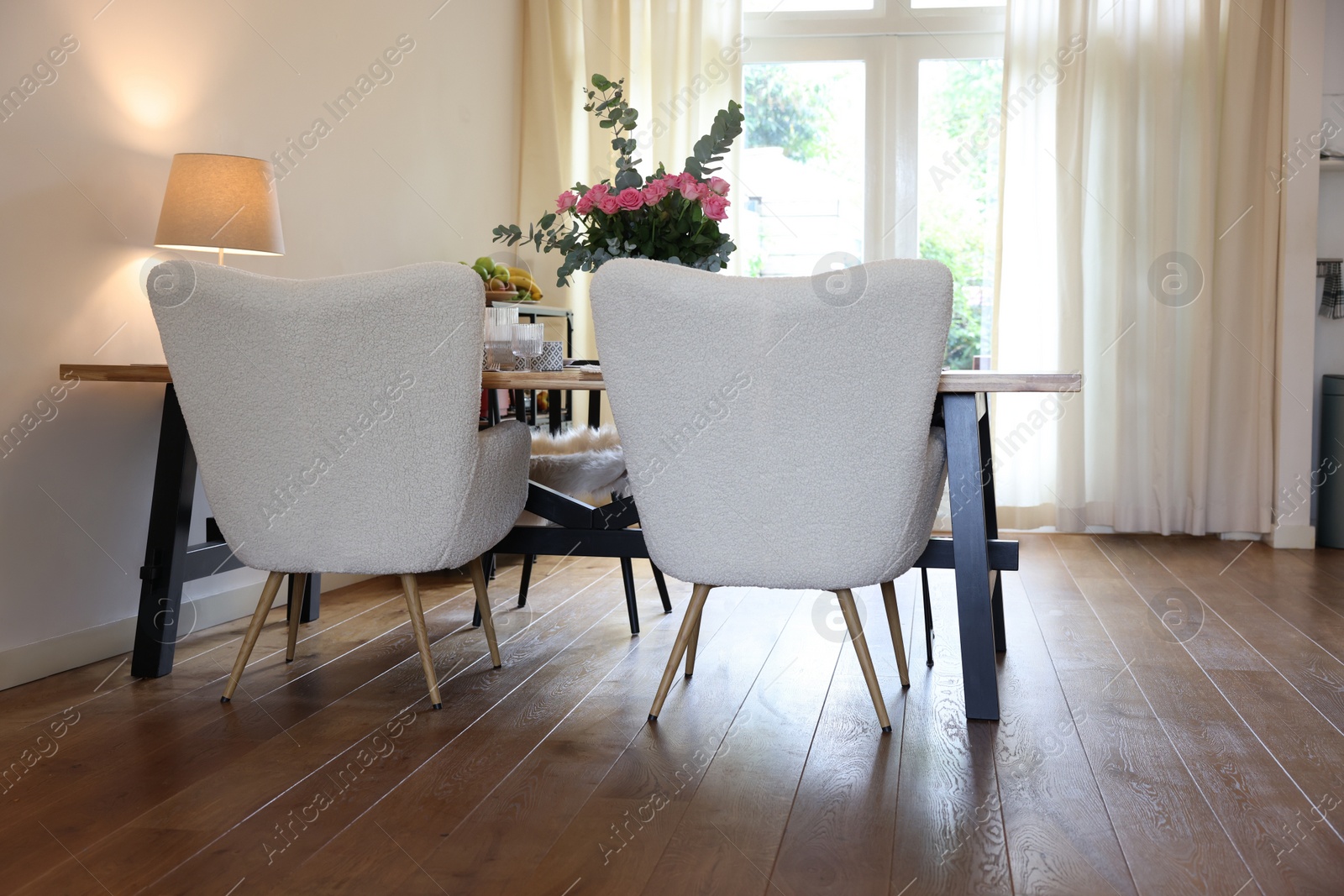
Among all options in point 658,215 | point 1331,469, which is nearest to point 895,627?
point 658,215

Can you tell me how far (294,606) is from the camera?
229 centimetres

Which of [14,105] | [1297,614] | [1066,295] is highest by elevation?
[14,105]

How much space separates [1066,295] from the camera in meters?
4.17

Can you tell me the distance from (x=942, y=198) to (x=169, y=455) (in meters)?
3.31

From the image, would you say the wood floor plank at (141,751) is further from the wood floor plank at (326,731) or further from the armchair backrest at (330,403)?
the armchair backrest at (330,403)

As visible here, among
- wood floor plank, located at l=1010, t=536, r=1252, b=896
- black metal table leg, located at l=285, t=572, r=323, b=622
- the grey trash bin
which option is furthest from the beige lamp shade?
the grey trash bin

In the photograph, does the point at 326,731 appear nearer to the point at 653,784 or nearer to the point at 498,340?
the point at 653,784

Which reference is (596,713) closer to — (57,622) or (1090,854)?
(1090,854)

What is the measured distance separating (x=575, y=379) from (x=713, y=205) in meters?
0.58

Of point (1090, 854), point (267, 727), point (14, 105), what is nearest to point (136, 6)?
point (14, 105)

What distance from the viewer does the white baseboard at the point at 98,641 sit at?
2.13 metres

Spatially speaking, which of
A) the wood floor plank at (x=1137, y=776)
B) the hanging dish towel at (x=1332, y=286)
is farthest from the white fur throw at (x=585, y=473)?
the hanging dish towel at (x=1332, y=286)

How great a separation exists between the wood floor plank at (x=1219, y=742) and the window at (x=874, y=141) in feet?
6.16

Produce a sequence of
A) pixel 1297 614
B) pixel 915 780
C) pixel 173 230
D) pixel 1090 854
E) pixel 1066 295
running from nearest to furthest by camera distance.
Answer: pixel 1090 854, pixel 915 780, pixel 173 230, pixel 1297 614, pixel 1066 295
